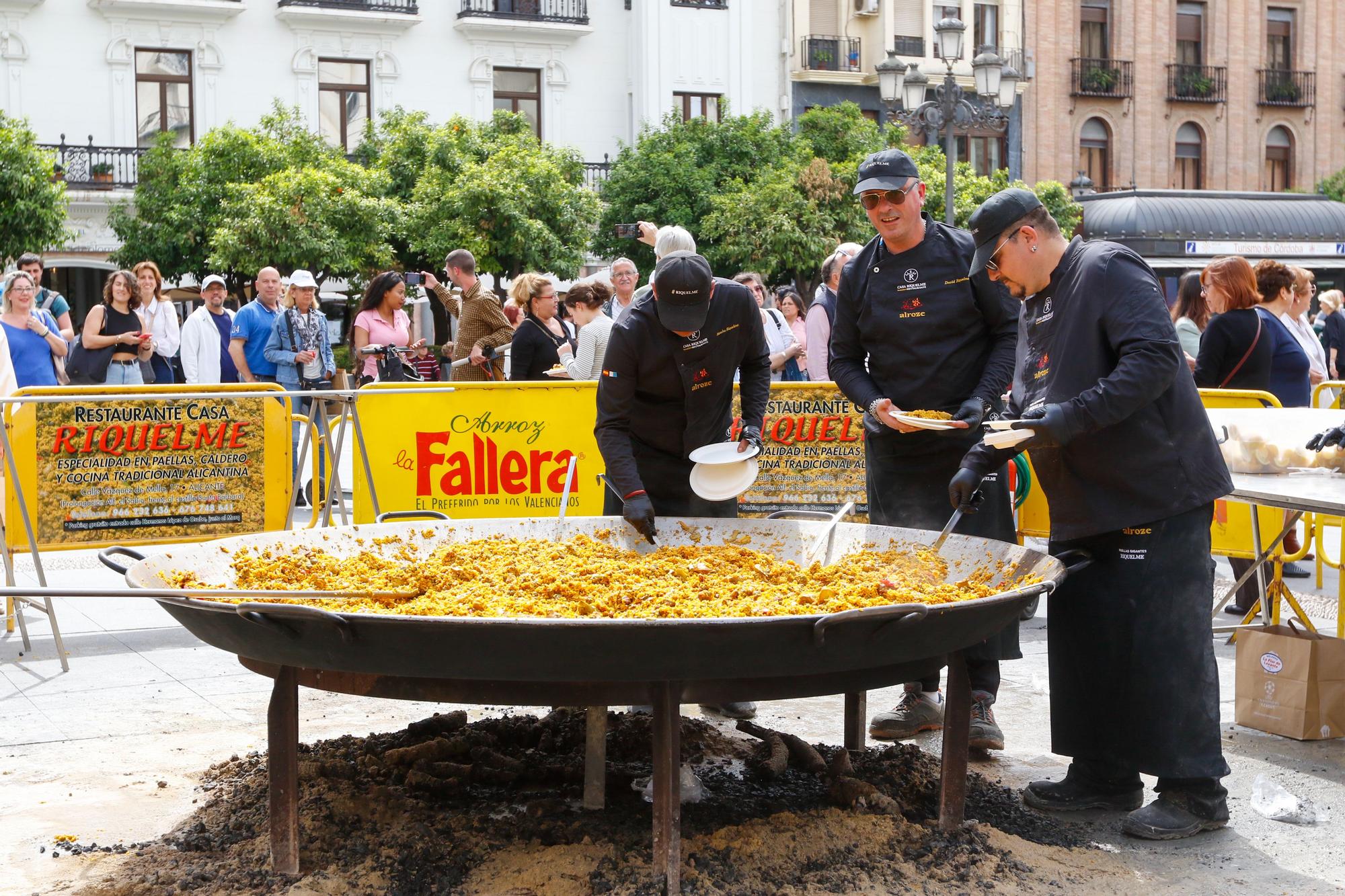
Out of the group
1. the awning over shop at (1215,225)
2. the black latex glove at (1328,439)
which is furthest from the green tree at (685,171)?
the black latex glove at (1328,439)

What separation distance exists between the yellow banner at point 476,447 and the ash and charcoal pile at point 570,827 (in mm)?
3414

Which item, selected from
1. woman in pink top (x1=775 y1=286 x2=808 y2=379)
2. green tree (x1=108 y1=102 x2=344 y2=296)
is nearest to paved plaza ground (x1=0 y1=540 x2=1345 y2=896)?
woman in pink top (x1=775 y1=286 x2=808 y2=379)

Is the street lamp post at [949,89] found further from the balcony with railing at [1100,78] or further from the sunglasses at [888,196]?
the balcony with railing at [1100,78]

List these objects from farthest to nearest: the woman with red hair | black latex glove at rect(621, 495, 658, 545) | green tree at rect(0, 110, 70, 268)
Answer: green tree at rect(0, 110, 70, 268) → the woman with red hair → black latex glove at rect(621, 495, 658, 545)

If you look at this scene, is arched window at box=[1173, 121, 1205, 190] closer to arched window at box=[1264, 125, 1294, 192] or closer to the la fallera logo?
arched window at box=[1264, 125, 1294, 192]

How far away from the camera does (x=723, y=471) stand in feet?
16.1

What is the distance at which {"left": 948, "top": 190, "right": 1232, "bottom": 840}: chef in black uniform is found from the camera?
4.16m

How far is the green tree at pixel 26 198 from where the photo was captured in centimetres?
2312

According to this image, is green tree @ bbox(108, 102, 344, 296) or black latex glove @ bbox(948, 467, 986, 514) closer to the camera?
black latex glove @ bbox(948, 467, 986, 514)

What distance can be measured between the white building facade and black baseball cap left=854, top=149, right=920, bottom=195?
26.8 meters

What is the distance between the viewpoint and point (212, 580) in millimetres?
4109

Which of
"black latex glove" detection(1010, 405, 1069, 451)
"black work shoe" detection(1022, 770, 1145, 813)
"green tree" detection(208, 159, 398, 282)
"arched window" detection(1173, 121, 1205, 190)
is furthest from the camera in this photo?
"arched window" detection(1173, 121, 1205, 190)

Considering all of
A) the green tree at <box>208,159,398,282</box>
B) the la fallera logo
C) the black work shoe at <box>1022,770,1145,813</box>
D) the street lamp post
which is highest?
the street lamp post

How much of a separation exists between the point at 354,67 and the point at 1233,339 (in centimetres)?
2695
